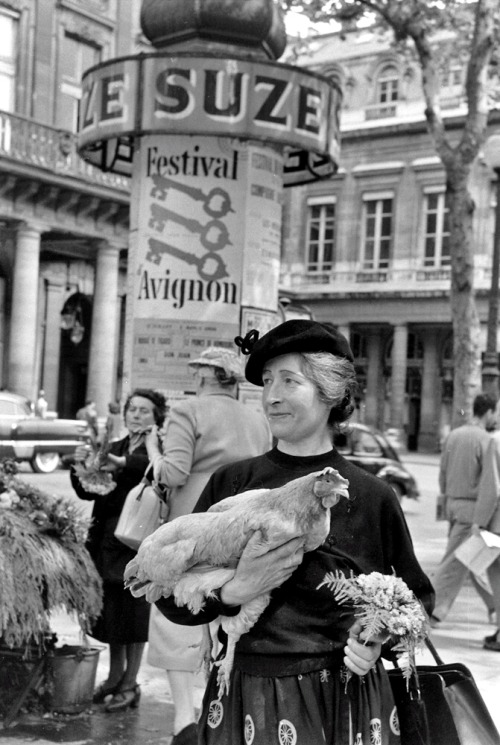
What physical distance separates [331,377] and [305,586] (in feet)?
1.83

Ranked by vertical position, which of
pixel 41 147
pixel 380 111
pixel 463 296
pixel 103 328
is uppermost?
pixel 380 111

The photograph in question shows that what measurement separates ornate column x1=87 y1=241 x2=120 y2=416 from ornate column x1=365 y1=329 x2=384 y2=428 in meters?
17.6

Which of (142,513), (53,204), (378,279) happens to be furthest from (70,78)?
(142,513)

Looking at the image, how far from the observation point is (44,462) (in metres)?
21.8

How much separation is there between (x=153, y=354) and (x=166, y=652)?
9.01ft

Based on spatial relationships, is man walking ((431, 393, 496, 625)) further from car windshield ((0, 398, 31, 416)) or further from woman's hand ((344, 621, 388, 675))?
car windshield ((0, 398, 31, 416))

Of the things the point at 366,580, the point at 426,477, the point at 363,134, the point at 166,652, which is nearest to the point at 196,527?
the point at 366,580

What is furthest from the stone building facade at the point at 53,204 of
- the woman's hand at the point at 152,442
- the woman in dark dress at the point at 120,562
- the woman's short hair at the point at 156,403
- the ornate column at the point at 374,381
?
the woman's hand at the point at 152,442

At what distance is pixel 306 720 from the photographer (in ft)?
8.09

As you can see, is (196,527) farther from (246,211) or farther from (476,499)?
(476,499)

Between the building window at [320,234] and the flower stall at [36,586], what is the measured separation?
3936cm

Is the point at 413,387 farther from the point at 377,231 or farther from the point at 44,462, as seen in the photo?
the point at 44,462

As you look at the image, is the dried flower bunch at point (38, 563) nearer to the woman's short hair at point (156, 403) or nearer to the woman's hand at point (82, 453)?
the woman's hand at point (82, 453)

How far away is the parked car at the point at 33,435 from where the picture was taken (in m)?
21.1
